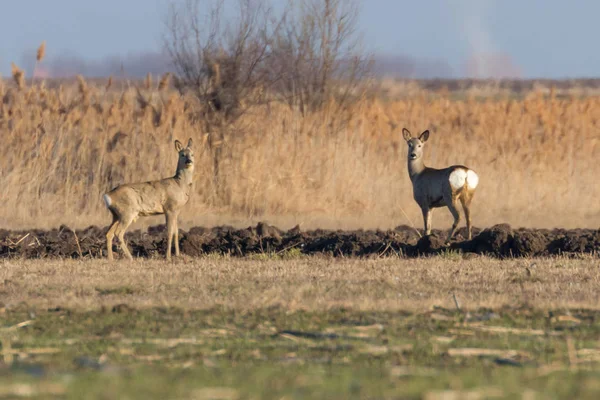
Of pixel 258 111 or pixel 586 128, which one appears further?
pixel 586 128

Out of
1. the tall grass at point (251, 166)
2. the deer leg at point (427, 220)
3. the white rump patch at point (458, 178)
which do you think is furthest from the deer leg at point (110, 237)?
the white rump patch at point (458, 178)

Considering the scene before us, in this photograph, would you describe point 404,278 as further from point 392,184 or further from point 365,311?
point 392,184

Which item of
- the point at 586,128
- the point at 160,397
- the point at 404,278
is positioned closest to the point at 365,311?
the point at 404,278

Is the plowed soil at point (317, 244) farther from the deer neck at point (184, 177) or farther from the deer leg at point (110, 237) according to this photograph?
the deer neck at point (184, 177)

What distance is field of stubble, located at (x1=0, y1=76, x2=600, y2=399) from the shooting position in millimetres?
5879

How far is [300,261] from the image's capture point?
13.0 metres

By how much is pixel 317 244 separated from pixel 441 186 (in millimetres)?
2309

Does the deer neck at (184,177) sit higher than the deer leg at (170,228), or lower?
higher

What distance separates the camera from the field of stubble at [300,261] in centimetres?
588

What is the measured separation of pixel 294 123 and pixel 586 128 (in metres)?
7.50

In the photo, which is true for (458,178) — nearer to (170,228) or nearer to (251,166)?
(170,228)

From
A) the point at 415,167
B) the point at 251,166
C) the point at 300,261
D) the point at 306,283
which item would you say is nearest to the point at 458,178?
the point at 415,167

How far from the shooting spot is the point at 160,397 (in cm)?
464

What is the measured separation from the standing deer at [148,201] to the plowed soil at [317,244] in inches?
23.1
